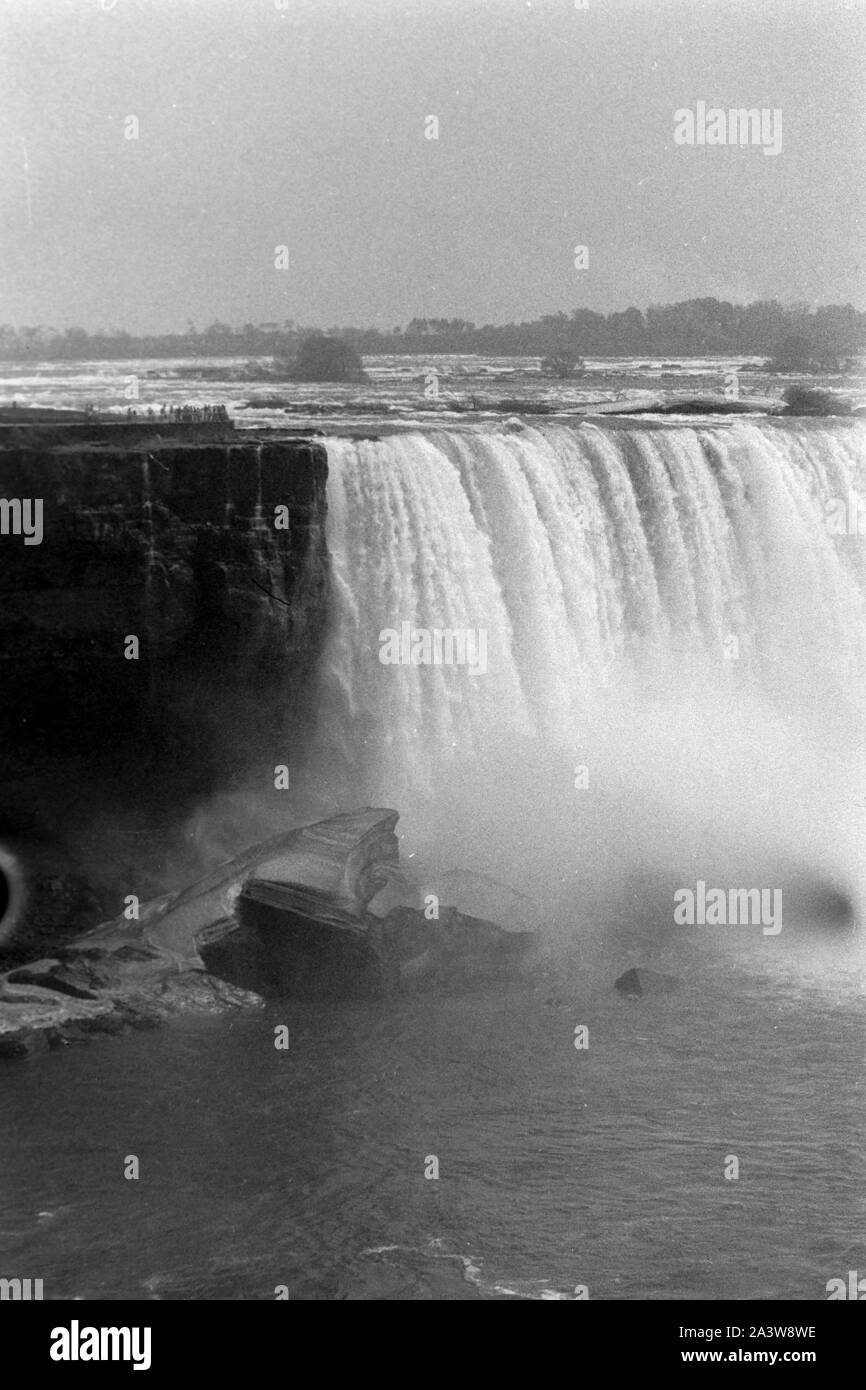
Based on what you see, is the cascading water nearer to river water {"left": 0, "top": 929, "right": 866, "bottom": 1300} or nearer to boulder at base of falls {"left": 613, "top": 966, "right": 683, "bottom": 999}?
boulder at base of falls {"left": 613, "top": 966, "right": 683, "bottom": 999}

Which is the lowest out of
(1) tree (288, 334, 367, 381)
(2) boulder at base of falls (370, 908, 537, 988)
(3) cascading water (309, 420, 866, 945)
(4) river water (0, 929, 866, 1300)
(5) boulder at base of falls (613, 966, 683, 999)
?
(4) river water (0, 929, 866, 1300)

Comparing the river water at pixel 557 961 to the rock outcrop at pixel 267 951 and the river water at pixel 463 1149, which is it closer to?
the river water at pixel 463 1149

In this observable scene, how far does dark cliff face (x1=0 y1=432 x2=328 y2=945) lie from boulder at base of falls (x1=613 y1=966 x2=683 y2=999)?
653cm

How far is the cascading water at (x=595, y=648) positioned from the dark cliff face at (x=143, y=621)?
1364mm

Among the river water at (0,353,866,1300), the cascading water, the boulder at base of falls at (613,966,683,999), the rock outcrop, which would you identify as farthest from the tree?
the boulder at base of falls at (613,966,683,999)

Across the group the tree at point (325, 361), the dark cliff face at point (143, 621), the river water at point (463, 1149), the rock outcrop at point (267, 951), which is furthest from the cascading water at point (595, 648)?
the tree at point (325, 361)

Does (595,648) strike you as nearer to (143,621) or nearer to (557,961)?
(557,961)

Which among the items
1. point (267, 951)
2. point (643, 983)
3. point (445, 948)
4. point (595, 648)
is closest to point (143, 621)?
point (267, 951)

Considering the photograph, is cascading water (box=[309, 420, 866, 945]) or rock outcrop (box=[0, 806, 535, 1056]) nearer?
rock outcrop (box=[0, 806, 535, 1056])

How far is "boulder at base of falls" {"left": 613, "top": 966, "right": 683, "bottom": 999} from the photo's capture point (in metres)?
23.2

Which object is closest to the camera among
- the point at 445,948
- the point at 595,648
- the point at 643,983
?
the point at 643,983

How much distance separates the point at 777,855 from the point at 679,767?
230cm

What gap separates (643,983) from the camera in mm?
23422

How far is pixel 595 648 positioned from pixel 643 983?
7435mm
